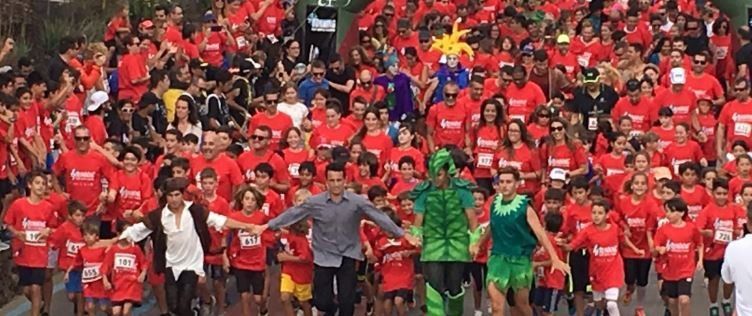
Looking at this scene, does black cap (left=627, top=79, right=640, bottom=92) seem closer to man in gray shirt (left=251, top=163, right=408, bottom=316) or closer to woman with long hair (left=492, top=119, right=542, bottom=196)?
woman with long hair (left=492, top=119, right=542, bottom=196)

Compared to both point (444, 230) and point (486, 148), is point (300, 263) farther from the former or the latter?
point (486, 148)

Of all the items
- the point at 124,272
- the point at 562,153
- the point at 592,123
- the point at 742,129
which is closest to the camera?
the point at 124,272

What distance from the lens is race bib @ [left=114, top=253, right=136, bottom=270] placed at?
15.5 metres

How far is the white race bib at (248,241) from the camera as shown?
16.0m

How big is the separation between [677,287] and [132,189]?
5.67 meters

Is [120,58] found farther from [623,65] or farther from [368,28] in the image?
[623,65]

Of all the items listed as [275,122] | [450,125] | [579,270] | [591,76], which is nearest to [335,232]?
[579,270]

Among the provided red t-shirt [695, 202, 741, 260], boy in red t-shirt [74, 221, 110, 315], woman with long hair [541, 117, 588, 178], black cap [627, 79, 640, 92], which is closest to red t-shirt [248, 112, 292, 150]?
woman with long hair [541, 117, 588, 178]

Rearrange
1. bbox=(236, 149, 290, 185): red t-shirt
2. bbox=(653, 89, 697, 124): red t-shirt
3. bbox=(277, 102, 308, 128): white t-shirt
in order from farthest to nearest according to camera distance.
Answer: bbox=(653, 89, 697, 124): red t-shirt, bbox=(277, 102, 308, 128): white t-shirt, bbox=(236, 149, 290, 185): red t-shirt

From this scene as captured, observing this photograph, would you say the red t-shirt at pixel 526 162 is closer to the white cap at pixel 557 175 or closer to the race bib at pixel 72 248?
the white cap at pixel 557 175

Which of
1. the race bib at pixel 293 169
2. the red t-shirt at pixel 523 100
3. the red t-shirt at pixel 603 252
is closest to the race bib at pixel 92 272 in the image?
the race bib at pixel 293 169

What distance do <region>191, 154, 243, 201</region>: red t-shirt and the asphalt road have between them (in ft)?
4.50

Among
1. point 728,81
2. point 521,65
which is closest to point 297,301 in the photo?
point 521,65

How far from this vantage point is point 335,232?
1514 cm
